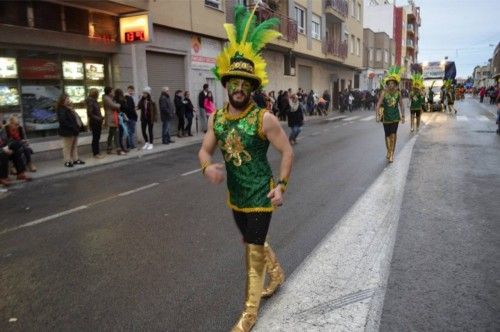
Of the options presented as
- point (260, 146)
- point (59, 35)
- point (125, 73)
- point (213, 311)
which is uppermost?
point (59, 35)

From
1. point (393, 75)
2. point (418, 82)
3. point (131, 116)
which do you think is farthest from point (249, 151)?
point (418, 82)

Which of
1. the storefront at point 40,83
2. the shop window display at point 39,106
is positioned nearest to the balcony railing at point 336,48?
the storefront at point 40,83

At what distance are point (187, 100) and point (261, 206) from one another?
13808mm

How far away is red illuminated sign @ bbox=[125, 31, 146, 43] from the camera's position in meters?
13.9

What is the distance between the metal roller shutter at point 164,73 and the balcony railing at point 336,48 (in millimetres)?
18110

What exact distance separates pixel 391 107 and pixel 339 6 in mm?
28571

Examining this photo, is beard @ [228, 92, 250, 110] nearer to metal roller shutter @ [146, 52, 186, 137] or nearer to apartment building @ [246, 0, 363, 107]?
metal roller shutter @ [146, 52, 186, 137]

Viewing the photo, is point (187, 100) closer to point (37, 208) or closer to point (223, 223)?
point (37, 208)

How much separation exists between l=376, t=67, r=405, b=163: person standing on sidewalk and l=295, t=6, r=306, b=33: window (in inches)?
786

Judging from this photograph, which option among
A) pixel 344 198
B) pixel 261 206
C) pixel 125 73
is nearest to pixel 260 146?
pixel 261 206

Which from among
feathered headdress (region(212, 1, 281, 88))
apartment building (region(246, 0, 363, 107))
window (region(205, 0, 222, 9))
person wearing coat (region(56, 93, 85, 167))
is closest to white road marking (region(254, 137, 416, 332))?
feathered headdress (region(212, 1, 281, 88))

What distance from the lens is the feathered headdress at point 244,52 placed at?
3.12m

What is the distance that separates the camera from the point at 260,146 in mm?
3193

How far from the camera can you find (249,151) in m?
3.16
